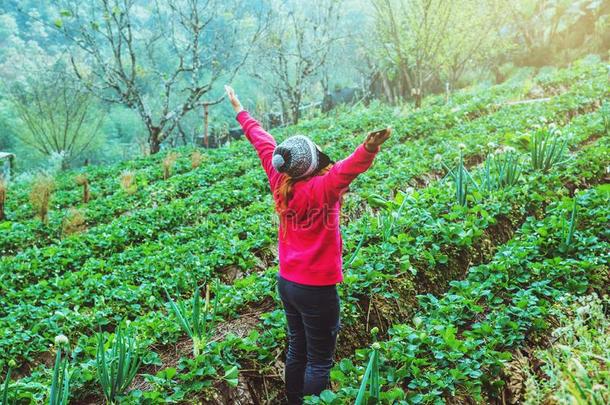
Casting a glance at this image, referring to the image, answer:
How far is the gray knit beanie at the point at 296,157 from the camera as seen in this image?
8.91ft

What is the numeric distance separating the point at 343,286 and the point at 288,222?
47.4 inches

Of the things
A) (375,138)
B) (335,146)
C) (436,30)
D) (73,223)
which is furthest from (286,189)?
(436,30)

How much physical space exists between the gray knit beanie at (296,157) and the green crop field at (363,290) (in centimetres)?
103

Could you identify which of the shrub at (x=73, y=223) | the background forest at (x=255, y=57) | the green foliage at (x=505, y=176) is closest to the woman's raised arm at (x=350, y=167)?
the green foliage at (x=505, y=176)

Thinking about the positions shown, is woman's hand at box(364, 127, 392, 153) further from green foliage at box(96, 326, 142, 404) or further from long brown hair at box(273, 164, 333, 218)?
green foliage at box(96, 326, 142, 404)

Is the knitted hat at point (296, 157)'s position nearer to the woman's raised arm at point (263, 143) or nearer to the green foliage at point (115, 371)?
the woman's raised arm at point (263, 143)

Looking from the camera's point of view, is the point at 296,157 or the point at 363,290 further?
the point at 363,290

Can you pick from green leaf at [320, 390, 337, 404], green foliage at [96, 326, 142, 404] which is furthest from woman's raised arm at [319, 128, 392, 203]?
green foliage at [96, 326, 142, 404]

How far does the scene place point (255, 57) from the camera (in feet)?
98.8

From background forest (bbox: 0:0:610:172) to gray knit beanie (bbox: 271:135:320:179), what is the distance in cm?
1329

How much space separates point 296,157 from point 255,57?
2887 cm

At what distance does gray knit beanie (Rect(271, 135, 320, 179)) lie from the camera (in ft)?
8.91

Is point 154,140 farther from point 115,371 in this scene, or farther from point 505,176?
point 115,371

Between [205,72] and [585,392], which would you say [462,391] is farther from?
[205,72]
